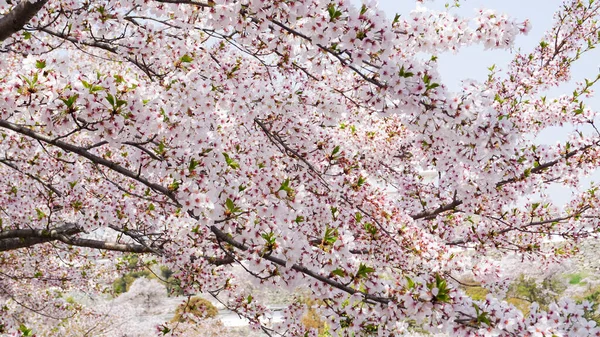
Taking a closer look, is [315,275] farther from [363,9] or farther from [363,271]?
[363,9]


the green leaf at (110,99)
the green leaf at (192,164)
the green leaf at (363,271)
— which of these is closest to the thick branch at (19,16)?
the green leaf at (110,99)

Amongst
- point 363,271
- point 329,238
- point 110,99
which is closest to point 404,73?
point 329,238

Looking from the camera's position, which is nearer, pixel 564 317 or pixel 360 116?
pixel 564 317

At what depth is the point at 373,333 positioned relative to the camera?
3.99 m

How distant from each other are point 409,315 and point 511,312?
607 millimetres

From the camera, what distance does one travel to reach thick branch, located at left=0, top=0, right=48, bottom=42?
3524 mm

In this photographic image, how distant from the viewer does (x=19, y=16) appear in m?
3.62

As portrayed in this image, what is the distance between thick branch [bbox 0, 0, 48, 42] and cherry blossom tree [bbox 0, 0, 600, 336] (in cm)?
2

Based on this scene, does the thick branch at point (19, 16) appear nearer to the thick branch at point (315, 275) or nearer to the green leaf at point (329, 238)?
the thick branch at point (315, 275)

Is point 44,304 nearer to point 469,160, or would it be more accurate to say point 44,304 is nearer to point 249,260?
point 249,260

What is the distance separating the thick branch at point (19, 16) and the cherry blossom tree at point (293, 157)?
0.05 ft

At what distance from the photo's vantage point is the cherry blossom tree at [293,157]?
2.83 m

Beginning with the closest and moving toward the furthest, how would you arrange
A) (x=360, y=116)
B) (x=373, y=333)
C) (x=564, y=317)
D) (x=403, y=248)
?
(x=564, y=317) < (x=373, y=333) < (x=403, y=248) < (x=360, y=116)

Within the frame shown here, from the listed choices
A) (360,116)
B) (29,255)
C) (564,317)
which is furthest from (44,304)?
(564,317)
